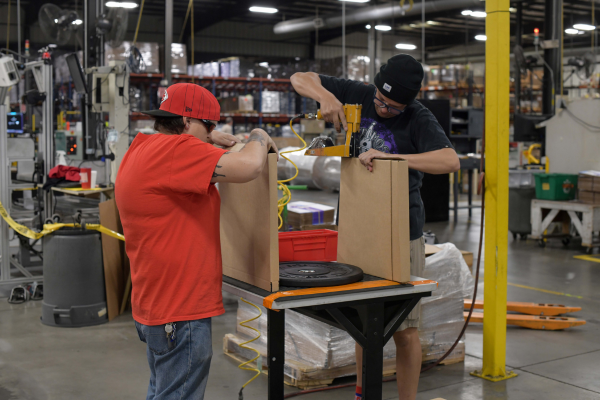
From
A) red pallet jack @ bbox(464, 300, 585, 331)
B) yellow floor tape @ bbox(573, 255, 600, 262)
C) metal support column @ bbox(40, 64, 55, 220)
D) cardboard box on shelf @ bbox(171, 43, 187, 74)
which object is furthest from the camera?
cardboard box on shelf @ bbox(171, 43, 187, 74)

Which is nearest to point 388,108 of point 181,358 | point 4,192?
point 181,358

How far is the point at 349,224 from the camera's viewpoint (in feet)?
7.66

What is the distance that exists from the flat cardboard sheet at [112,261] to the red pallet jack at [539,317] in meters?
2.73

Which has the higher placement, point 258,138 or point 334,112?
point 334,112

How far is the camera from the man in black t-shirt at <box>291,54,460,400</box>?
94.3 inches

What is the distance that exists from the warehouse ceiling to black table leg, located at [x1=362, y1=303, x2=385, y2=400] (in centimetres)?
1496

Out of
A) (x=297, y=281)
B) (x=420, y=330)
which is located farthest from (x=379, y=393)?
(x=420, y=330)

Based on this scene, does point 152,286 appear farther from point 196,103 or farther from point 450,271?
point 450,271

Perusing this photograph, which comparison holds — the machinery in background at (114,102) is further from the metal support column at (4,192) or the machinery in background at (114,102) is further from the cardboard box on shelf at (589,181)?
the cardboard box on shelf at (589,181)

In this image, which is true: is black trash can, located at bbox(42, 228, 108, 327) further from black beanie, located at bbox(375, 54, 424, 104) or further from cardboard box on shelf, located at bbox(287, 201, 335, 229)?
black beanie, located at bbox(375, 54, 424, 104)

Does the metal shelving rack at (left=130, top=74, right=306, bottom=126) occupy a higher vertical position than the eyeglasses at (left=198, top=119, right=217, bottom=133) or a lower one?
higher

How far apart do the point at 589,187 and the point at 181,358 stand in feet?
22.9

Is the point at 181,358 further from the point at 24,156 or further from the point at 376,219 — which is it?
the point at 24,156

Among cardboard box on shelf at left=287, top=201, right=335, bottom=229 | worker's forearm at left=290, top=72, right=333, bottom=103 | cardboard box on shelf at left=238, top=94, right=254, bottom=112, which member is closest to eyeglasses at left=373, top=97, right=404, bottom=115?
worker's forearm at left=290, top=72, right=333, bottom=103
